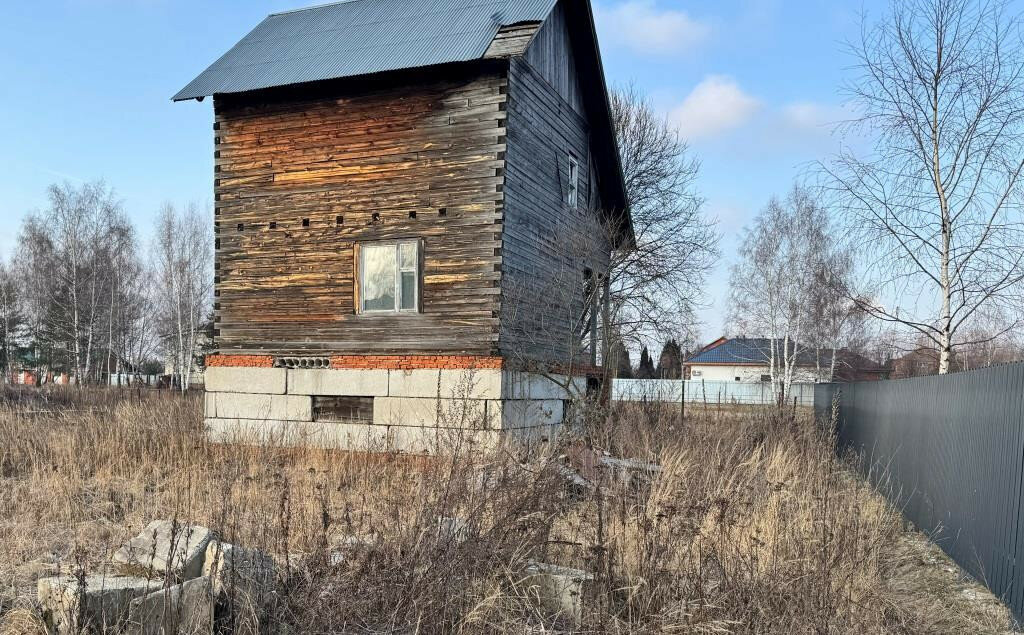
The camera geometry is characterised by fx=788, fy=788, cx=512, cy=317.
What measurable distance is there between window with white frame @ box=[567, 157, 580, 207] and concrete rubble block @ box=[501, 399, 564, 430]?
4083mm

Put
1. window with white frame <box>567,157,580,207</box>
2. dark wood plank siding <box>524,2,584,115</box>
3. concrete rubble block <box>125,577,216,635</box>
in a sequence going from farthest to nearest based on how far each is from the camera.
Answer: window with white frame <box>567,157,580,207</box> < dark wood plank siding <box>524,2,584,115</box> < concrete rubble block <box>125,577,216,635</box>

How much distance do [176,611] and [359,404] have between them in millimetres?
8851

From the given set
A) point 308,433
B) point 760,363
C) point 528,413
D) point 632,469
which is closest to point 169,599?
point 632,469

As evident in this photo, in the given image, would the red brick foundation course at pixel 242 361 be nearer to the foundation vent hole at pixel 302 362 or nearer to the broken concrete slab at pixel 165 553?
the foundation vent hole at pixel 302 362

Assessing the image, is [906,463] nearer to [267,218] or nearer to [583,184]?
[583,184]

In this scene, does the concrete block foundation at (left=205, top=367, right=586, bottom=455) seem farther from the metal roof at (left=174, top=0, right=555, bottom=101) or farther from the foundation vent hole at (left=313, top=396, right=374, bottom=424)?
the metal roof at (left=174, top=0, right=555, bottom=101)

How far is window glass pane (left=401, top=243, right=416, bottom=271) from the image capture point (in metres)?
12.6

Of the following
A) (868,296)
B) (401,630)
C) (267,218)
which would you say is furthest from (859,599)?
(267,218)

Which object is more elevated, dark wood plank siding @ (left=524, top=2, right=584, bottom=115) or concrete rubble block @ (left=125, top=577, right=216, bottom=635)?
dark wood plank siding @ (left=524, top=2, right=584, bottom=115)

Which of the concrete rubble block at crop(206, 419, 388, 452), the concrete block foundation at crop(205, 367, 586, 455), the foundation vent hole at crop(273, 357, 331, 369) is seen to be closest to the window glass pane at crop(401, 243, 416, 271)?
the concrete block foundation at crop(205, 367, 586, 455)

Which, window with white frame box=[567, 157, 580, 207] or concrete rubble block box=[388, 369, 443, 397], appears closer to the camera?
concrete rubble block box=[388, 369, 443, 397]

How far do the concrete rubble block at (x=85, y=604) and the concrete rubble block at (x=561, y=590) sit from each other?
211 centimetres

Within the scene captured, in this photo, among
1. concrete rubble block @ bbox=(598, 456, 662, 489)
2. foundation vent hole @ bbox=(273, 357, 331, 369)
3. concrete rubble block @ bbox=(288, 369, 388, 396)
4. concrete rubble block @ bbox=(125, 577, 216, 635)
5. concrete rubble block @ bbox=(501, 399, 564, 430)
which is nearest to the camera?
concrete rubble block @ bbox=(125, 577, 216, 635)

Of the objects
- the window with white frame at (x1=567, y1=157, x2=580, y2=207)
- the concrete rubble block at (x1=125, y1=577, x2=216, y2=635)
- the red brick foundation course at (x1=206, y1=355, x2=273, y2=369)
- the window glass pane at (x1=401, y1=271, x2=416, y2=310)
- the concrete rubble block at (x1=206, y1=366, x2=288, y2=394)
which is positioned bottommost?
the concrete rubble block at (x1=125, y1=577, x2=216, y2=635)
